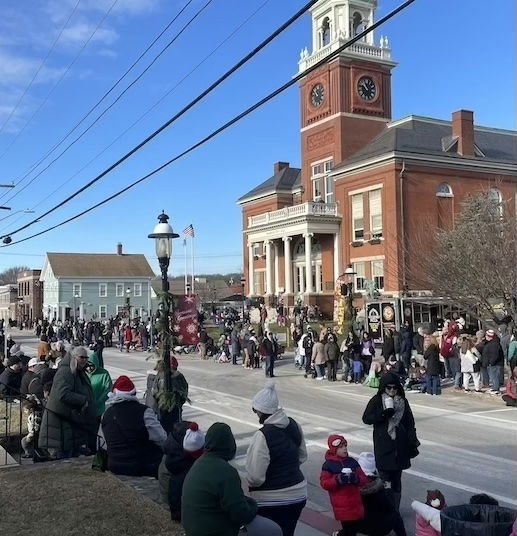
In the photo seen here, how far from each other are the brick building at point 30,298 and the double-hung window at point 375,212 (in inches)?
2594

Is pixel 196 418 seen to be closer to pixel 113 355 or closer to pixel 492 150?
pixel 113 355

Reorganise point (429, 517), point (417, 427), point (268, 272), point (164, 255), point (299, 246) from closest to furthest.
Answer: point (429, 517)
point (164, 255)
point (417, 427)
point (299, 246)
point (268, 272)

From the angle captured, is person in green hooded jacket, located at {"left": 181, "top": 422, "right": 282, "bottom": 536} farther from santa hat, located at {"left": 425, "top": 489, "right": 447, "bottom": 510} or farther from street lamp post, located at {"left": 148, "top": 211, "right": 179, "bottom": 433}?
street lamp post, located at {"left": 148, "top": 211, "right": 179, "bottom": 433}

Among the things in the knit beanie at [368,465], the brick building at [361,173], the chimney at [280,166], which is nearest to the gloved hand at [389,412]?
the knit beanie at [368,465]

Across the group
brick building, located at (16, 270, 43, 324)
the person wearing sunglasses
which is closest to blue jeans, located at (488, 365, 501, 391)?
the person wearing sunglasses

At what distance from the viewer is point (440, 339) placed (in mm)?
21016

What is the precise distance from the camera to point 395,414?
704 cm

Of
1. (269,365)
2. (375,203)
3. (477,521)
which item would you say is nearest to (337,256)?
(375,203)

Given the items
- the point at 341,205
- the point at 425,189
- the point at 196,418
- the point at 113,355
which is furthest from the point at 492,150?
the point at 196,418

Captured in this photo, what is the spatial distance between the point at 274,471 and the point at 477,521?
1554mm

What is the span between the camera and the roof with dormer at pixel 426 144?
145 feet

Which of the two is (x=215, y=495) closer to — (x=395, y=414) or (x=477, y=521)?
(x=477, y=521)

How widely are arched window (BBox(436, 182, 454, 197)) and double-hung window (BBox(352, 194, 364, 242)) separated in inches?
209

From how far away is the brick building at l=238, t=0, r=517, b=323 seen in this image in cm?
4384
